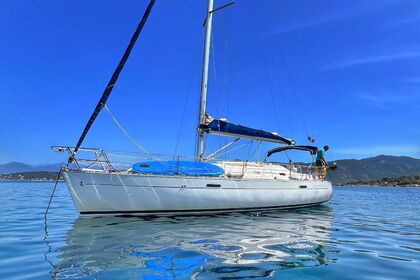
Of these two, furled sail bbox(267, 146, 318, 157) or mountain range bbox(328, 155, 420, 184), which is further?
mountain range bbox(328, 155, 420, 184)

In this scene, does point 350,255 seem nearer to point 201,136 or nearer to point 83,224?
point 83,224

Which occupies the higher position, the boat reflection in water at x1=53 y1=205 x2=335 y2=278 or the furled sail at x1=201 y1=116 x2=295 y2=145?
the furled sail at x1=201 y1=116 x2=295 y2=145

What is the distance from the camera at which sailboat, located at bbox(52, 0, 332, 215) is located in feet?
43.1

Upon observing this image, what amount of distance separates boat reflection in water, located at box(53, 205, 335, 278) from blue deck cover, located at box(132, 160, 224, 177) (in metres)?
1.87

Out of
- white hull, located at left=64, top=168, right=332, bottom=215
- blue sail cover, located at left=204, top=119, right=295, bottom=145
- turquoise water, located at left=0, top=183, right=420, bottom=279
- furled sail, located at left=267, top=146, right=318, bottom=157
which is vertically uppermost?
blue sail cover, located at left=204, top=119, right=295, bottom=145

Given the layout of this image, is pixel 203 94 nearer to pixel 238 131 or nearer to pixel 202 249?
pixel 238 131

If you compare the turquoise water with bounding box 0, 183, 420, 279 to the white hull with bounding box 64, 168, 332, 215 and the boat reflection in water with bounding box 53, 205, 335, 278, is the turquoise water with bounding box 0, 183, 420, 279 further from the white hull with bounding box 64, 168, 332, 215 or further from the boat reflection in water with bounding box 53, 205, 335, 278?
the white hull with bounding box 64, 168, 332, 215

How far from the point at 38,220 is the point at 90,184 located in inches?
114

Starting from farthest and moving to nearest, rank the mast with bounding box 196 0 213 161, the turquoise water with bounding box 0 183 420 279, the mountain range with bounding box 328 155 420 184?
the mountain range with bounding box 328 155 420 184, the mast with bounding box 196 0 213 161, the turquoise water with bounding box 0 183 420 279

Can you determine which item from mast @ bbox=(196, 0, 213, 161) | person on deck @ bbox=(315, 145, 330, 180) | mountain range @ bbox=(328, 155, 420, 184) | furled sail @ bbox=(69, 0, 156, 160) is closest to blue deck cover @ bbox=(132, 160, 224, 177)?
furled sail @ bbox=(69, 0, 156, 160)

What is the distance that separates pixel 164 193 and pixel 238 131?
242 inches

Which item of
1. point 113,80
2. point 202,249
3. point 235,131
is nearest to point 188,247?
point 202,249

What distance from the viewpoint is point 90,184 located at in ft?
42.5

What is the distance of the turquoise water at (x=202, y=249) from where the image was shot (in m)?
6.57
